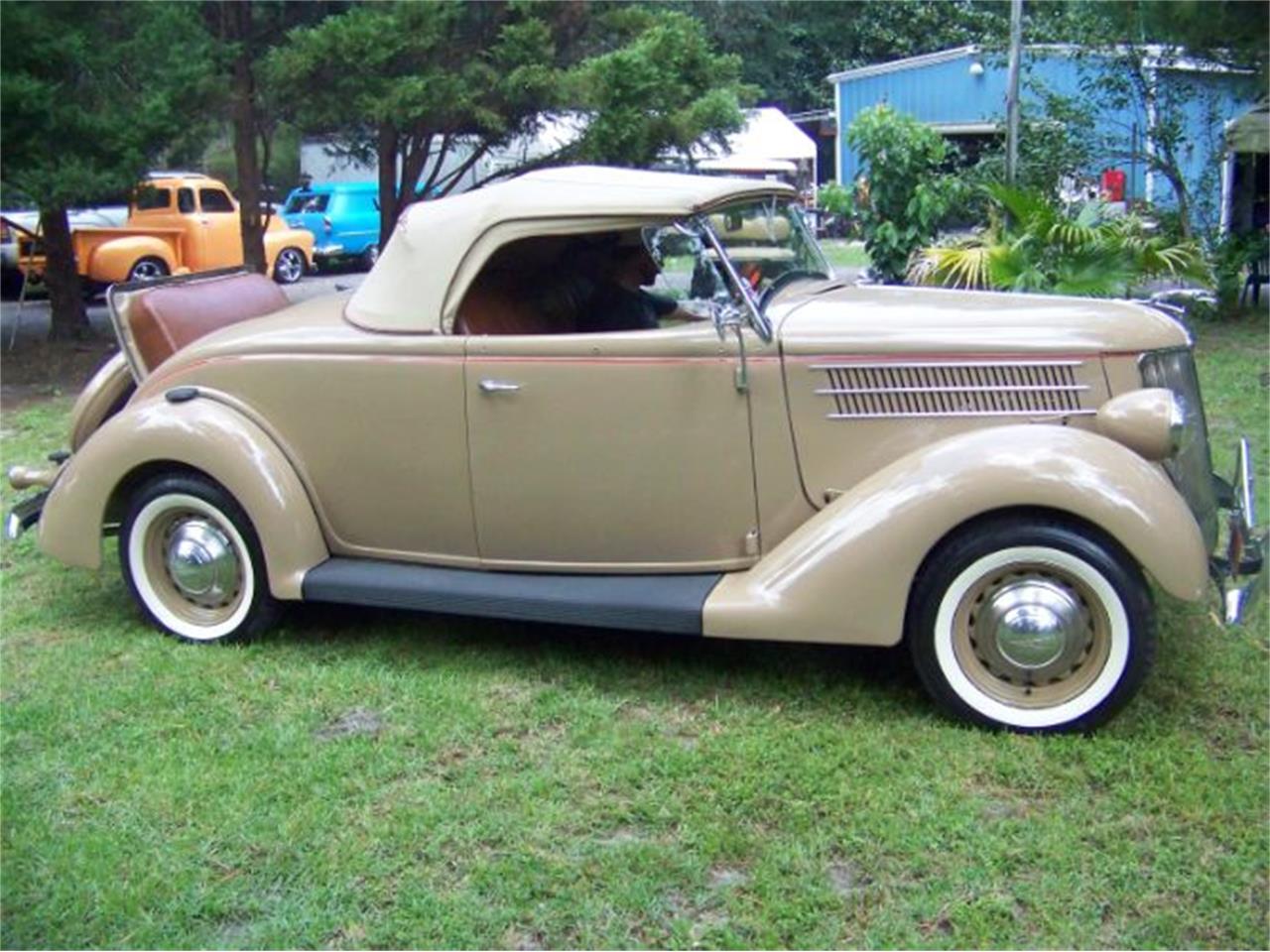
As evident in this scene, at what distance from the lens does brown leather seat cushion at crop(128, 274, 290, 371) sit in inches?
216

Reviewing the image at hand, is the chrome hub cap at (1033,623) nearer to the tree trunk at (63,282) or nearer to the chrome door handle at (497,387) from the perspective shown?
the chrome door handle at (497,387)

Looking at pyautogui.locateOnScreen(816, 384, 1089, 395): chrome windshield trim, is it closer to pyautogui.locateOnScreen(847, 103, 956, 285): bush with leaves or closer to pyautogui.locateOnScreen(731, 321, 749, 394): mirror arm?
pyautogui.locateOnScreen(731, 321, 749, 394): mirror arm

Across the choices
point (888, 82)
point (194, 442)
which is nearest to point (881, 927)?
point (194, 442)

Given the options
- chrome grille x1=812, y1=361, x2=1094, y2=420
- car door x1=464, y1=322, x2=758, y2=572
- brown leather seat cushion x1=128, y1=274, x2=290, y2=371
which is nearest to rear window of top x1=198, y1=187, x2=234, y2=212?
brown leather seat cushion x1=128, y1=274, x2=290, y2=371

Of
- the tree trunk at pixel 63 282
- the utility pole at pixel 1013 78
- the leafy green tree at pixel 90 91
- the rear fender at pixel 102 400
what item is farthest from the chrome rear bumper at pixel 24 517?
the tree trunk at pixel 63 282

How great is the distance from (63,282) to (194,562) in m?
10.4

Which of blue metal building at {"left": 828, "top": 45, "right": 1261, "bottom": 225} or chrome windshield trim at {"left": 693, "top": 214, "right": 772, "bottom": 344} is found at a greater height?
blue metal building at {"left": 828, "top": 45, "right": 1261, "bottom": 225}

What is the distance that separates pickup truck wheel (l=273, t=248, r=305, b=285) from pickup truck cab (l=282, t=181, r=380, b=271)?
107cm

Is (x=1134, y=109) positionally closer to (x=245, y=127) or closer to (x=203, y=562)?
(x=245, y=127)

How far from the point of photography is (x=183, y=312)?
18.4ft

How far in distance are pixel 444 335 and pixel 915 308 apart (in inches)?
66.8

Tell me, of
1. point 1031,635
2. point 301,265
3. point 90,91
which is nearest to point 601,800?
point 1031,635

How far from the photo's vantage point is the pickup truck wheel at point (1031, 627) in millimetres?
3887

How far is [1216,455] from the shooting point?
7262 millimetres
